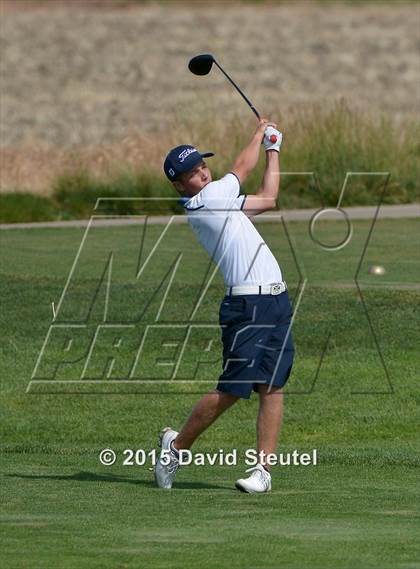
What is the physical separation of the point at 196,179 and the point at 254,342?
94 centimetres

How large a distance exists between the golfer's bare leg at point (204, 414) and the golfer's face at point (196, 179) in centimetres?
111

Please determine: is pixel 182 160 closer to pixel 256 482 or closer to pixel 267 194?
pixel 267 194

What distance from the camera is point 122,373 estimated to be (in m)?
14.9

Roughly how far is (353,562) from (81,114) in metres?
36.4

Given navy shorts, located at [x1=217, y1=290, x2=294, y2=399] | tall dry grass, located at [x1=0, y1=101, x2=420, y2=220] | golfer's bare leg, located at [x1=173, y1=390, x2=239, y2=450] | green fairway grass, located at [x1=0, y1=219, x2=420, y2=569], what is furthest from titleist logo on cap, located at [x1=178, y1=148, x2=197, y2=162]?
tall dry grass, located at [x1=0, y1=101, x2=420, y2=220]

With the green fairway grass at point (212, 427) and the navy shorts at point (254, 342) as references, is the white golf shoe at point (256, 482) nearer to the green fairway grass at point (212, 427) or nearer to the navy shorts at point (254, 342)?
the green fairway grass at point (212, 427)

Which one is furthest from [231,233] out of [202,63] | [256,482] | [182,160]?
[202,63]

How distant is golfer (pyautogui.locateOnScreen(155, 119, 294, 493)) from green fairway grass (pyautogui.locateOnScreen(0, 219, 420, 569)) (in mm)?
542

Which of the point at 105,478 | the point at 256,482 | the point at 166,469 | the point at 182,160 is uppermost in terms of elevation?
Answer: the point at 182,160

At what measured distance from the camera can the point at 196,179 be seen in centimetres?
942

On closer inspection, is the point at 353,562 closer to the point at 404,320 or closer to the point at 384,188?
the point at 404,320

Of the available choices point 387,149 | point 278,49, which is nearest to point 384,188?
point 387,149

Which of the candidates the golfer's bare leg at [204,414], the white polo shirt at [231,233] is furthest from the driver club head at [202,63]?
the golfer's bare leg at [204,414]

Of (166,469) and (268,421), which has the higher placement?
(268,421)
